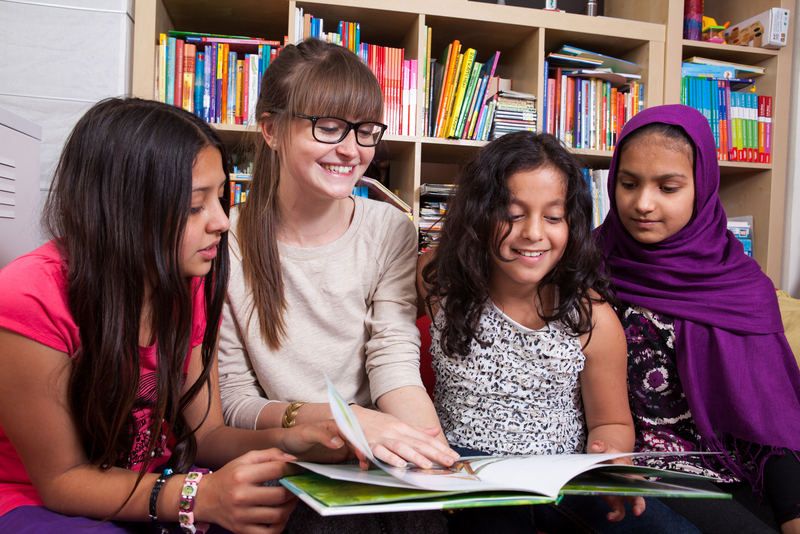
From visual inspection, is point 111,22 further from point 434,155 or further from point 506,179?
point 506,179

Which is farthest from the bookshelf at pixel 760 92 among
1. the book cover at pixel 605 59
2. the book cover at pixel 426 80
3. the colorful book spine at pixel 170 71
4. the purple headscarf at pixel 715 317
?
the colorful book spine at pixel 170 71

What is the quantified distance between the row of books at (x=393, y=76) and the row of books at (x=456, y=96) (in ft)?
0.21

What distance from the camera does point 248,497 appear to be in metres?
0.63

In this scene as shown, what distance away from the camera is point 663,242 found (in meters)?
1.15

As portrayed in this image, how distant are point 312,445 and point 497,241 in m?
0.52

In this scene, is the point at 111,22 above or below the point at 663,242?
above

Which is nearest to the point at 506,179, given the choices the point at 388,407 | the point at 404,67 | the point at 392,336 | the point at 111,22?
the point at 392,336

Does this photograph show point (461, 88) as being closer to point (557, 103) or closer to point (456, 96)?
point (456, 96)

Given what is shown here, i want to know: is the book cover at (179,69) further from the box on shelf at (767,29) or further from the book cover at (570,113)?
the box on shelf at (767,29)

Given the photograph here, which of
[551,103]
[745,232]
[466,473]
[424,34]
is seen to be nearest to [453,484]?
[466,473]

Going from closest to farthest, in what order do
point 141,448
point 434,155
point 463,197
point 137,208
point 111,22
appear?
point 137,208 < point 141,448 < point 463,197 < point 111,22 < point 434,155

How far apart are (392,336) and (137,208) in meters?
0.53

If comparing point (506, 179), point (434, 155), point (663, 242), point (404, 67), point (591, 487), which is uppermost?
point (404, 67)

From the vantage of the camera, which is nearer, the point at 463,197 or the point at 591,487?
the point at 591,487
